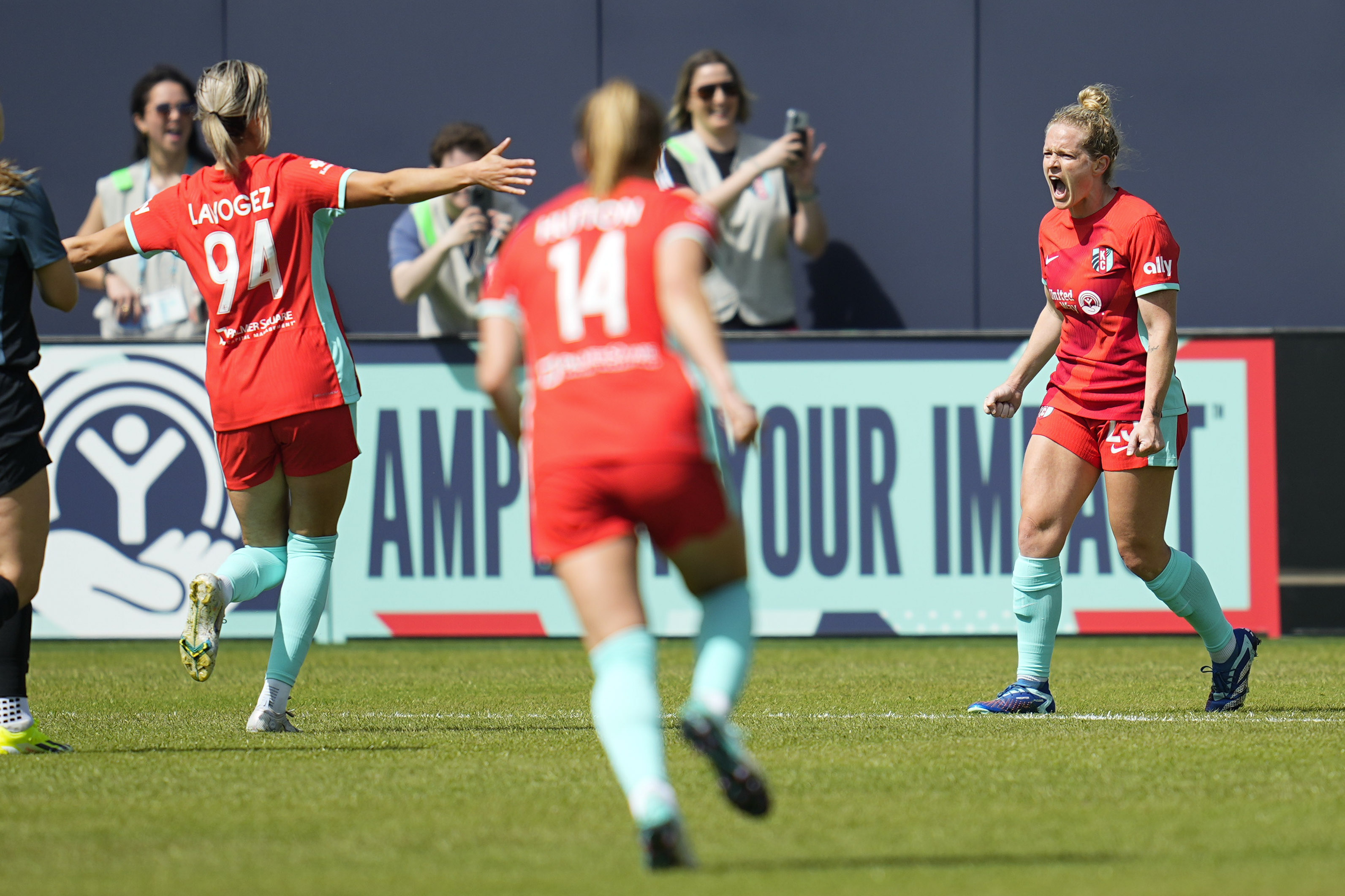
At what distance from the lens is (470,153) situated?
33.2ft

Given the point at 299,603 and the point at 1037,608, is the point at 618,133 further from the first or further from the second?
the point at 1037,608

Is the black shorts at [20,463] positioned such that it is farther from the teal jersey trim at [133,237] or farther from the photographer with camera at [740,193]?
the photographer with camera at [740,193]

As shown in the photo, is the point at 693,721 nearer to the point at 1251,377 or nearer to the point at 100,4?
the point at 1251,377

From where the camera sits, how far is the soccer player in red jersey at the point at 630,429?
3.65 meters

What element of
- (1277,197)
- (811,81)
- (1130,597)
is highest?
(811,81)

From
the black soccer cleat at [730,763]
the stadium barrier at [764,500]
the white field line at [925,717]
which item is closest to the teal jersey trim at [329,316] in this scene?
the white field line at [925,717]

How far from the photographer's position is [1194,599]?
6.59 metres

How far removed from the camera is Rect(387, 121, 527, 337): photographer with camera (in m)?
10.1

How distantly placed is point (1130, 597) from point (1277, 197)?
3841mm

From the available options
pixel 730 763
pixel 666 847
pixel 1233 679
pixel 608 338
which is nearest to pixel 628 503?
pixel 608 338

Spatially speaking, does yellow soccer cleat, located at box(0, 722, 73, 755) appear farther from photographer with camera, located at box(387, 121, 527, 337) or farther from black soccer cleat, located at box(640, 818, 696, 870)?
photographer with camera, located at box(387, 121, 527, 337)

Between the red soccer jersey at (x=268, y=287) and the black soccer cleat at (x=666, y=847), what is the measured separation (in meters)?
2.85

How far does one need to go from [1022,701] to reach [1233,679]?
81cm

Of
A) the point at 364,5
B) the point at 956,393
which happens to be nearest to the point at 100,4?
the point at 364,5
